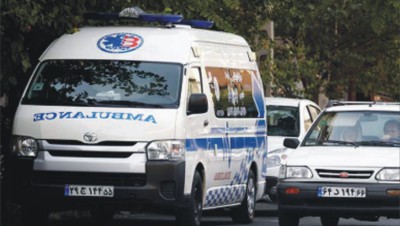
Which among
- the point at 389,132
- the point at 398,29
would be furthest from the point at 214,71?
the point at 398,29

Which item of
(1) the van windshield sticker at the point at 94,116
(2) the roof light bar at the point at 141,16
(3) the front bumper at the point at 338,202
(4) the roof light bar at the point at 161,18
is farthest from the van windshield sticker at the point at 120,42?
(3) the front bumper at the point at 338,202

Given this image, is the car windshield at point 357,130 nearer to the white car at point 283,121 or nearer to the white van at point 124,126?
the white van at point 124,126

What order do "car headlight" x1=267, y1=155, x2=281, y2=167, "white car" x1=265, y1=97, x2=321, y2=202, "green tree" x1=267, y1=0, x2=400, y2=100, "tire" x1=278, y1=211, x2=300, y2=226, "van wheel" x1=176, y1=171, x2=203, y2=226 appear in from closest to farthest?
1. "van wheel" x1=176, y1=171, x2=203, y2=226
2. "tire" x1=278, y1=211, x2=300, y2=226
3. "car headlight" x1=267, y1=155, x2=281, y2=167
4. "white car" x1=265, y1=97, x2=321, y2=202
5. "green tree" x1=267, y1=0, x2=400, y2=100

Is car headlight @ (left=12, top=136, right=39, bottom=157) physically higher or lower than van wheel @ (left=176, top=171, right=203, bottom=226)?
higher

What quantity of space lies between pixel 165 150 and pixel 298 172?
1578 mm

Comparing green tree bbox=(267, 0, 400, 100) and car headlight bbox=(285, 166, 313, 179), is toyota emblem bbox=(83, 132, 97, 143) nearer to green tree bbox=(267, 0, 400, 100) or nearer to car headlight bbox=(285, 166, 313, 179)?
car headlight bbox=(285, 166, 313, 179)

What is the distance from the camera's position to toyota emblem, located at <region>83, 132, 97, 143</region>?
15.2 metres

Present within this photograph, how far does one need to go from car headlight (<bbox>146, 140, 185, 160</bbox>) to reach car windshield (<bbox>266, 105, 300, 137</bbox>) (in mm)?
7409

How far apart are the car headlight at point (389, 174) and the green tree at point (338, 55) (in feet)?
45.3

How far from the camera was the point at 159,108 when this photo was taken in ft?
50.8

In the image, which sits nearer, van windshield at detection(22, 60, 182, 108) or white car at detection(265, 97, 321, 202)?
van windshield at detection(22, 60, 182, 108)

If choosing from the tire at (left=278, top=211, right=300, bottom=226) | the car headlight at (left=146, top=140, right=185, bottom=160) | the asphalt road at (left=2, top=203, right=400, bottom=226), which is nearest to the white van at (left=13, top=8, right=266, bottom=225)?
the car headlight at (left=146, top=140, right=185, bottom=160)

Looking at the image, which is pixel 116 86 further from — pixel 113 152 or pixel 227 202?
pixel 227 202

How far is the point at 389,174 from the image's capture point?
15227mm
